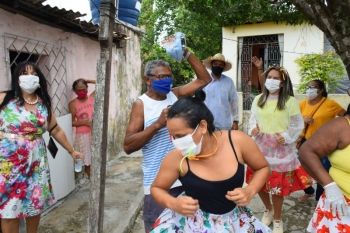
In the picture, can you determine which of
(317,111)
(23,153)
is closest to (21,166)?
(23,153)

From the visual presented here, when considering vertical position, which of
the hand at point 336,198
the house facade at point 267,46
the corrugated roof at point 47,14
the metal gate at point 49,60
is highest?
the house facade at point 267,46

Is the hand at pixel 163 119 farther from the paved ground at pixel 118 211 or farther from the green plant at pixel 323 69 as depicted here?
the green plant at pixel 323 69

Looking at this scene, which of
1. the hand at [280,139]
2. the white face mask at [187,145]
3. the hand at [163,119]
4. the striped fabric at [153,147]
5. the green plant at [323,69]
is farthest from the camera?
the green plant at [323,69]

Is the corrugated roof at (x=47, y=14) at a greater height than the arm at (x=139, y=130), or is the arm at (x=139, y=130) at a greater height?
the corrugated roof at (x=47, y=14)

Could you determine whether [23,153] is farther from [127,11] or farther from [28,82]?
[127,11]

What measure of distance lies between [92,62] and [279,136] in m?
3.98

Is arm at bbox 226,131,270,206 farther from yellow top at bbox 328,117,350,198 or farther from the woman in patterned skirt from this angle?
yellow top at bbox 328,117,350,198

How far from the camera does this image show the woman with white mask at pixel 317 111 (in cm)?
439

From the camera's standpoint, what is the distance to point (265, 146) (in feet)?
12.1

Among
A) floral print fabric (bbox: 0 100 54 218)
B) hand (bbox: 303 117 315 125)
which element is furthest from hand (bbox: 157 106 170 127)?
hand (bbox: 303 117 315 125)

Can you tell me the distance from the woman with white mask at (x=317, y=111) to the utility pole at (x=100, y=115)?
299cm

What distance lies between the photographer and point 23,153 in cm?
286

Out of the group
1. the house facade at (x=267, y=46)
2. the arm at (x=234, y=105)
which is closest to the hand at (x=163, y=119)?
the arm at (x=234, y=105)

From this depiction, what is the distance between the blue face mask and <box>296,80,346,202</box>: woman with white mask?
2652 millimetres
